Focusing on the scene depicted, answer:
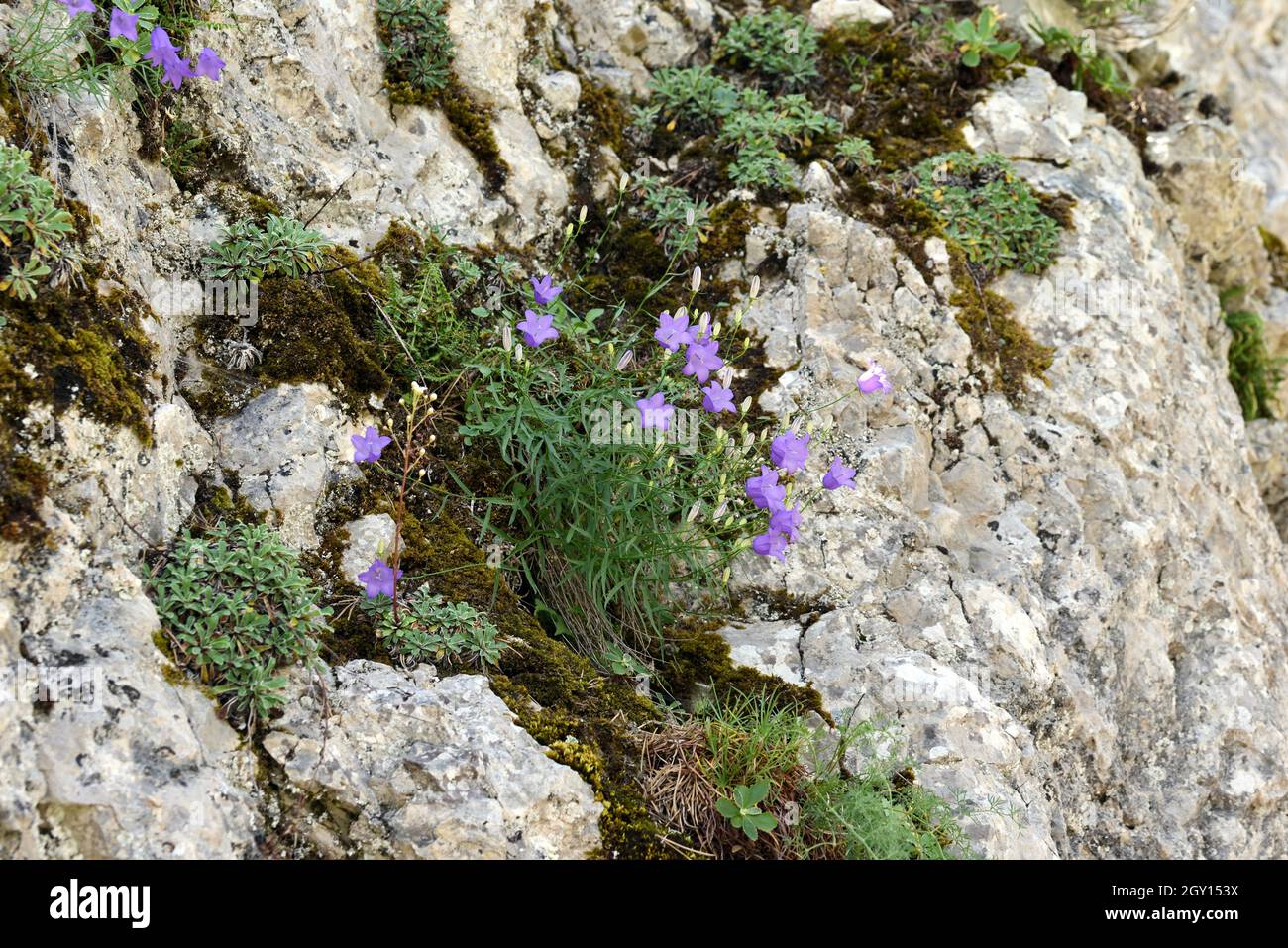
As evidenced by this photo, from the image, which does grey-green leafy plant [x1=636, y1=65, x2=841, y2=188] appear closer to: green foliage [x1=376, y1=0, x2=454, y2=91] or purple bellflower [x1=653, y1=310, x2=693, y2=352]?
green foliage [x1=376, y1=0, x2=454, y2=91]

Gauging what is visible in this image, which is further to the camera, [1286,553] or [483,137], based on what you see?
[1286,553]

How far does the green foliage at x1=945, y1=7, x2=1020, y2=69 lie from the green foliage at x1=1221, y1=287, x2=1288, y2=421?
224 cm

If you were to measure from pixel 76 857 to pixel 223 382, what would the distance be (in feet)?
5.64

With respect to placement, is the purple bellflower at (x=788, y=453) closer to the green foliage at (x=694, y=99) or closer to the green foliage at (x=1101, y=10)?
the green foliage at (x=694, y=99)

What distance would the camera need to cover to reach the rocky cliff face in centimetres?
299

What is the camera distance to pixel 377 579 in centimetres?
353

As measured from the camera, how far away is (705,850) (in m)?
3.42

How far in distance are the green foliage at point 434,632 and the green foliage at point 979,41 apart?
14.6ft

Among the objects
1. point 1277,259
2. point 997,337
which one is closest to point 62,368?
point 997,337

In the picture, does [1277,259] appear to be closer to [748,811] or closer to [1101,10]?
[1101,10]

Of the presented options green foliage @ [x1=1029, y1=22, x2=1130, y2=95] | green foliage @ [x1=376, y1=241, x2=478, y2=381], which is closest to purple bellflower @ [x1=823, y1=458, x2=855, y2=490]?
green foliage @ [x1=376, y1=241, x2=478, y2=381]

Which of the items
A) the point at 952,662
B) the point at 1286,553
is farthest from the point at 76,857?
the point at 1286,553

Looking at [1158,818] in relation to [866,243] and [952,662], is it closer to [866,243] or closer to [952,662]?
[952,662]
